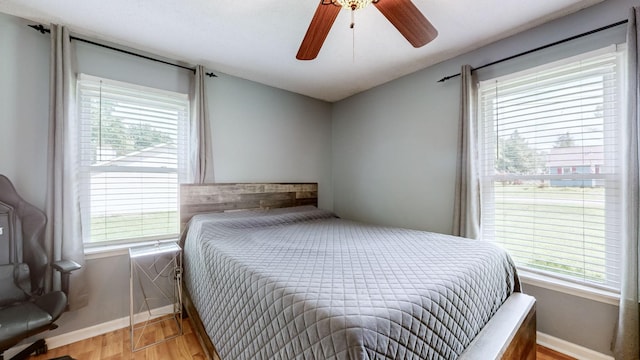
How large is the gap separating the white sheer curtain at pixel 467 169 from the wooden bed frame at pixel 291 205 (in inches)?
27.4

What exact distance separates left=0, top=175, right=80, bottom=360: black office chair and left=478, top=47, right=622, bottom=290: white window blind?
314 centimetres

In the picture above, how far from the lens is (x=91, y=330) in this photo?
6.84 ft

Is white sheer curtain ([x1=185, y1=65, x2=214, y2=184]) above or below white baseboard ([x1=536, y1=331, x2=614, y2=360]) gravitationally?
above

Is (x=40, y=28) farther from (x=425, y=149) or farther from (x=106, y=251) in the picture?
(x=425, y=149)

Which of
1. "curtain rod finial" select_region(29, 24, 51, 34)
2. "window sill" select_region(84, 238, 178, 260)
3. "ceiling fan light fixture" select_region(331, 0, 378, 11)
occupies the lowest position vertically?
"window sill" select_region(84, 238, 178, 260)

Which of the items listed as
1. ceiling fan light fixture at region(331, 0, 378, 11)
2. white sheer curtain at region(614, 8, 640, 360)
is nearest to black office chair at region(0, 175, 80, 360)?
ceiling fan light fixture at region(331, 0, 378, 11)

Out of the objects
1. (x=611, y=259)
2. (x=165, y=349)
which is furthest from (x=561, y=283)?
(x=165, y=349)

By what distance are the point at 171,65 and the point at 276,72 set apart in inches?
39.2

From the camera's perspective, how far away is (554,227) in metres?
1.97

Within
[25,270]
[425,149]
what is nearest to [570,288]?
[425,149]

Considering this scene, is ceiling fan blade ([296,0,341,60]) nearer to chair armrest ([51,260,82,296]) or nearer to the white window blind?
the white window blind

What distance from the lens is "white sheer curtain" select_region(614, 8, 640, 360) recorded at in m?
1.58

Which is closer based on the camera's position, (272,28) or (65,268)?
(65,268)

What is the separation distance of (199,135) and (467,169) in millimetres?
2474
